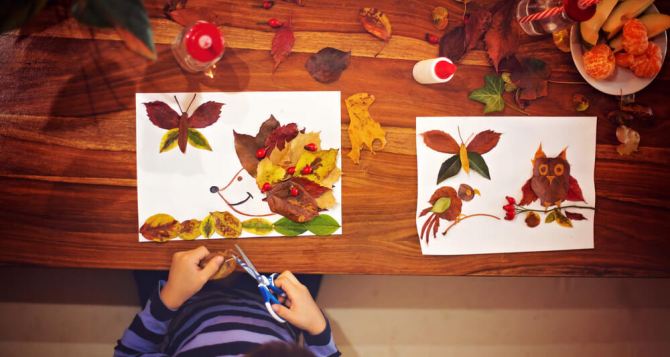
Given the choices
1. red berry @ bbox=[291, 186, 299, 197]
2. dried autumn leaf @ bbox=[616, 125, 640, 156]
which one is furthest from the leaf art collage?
dried autumn leaf @ bbox=[616, 125, 640, 156]

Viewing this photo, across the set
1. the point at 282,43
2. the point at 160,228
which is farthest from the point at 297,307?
the point at 282,43

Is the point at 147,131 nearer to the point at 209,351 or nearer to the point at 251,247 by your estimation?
the point at 251,247

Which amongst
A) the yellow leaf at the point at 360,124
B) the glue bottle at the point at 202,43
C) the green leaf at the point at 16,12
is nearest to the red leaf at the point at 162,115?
the glue bottle at the point at 202,43

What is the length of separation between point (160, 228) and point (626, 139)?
37.8 inches

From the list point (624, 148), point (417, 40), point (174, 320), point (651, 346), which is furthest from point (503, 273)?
point (651, 346)

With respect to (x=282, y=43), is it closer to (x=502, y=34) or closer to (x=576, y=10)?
(x=502, y=34)

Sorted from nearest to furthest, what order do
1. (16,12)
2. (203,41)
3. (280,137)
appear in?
1. (16,12)
2. (203,41)
3. (280,137)

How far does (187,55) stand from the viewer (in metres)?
0.75

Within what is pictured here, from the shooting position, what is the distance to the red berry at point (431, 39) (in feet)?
2.75

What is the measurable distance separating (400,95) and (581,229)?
0.48m

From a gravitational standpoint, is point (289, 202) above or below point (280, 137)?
below

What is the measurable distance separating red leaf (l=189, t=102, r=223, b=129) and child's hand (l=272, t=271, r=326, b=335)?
324mm

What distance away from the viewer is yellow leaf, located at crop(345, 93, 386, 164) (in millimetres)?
821

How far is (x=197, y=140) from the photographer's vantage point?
791 mm
